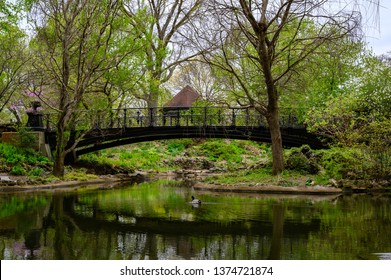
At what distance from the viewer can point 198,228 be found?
973 centimetres

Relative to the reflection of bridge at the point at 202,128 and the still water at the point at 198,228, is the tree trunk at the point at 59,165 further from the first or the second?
the still water at the point at 198,228

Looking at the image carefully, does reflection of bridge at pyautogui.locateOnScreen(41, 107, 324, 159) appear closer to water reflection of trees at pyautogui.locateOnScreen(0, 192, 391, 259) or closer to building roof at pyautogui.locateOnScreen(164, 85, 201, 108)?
water reflection of trees at pyautogui.locateOnScreen(0, 192, 391, 259)

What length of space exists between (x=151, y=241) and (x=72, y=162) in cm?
2109

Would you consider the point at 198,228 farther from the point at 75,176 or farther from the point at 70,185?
the point at 75,176

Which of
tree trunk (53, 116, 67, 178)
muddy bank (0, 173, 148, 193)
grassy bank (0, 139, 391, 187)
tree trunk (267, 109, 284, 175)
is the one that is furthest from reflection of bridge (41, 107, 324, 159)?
tree trunk (267, 109, 284, 175)

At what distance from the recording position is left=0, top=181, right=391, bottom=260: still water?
24.6 feet

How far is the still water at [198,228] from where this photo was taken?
7.50m

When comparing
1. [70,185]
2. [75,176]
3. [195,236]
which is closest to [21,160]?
[75,176]

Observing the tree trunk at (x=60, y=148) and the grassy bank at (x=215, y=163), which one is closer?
the grassy bank at (x=215, y=163)

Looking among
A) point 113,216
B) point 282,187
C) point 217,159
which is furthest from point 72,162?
point 113,216

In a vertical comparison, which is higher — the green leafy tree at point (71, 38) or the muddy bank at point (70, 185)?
the green leafy tree at point (71, 38)

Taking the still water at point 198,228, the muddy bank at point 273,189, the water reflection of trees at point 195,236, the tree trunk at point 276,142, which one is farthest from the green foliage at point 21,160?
the tree trunk at point 276,142

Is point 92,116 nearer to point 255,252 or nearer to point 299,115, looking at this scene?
point 299,115

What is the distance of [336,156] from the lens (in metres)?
18.8
